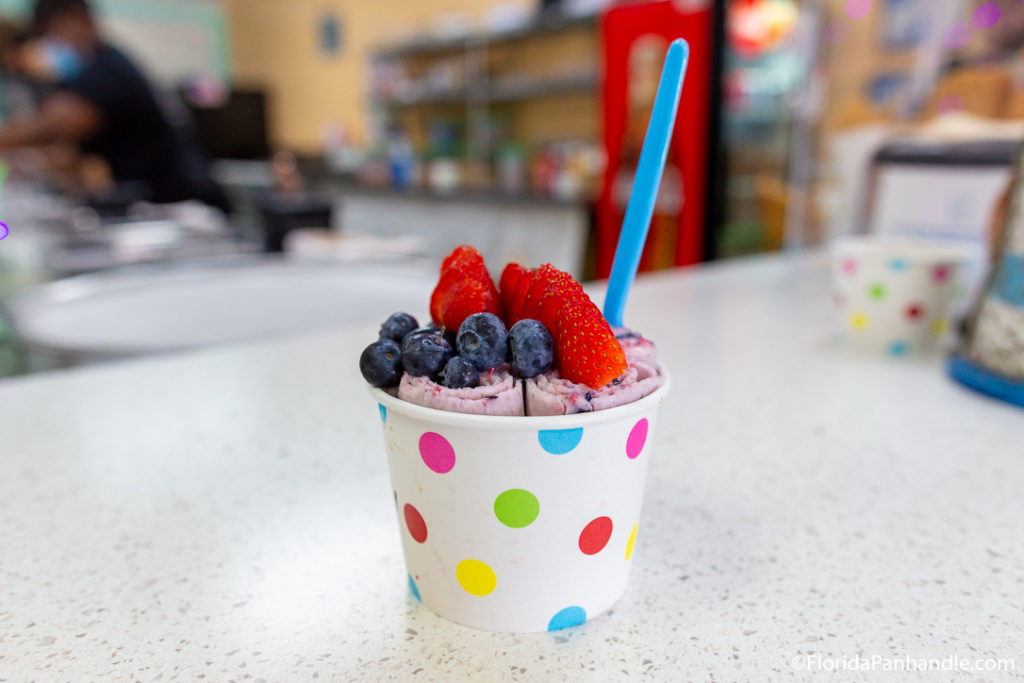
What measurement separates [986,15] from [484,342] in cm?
195

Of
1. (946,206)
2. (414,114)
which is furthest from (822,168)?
(414,114)

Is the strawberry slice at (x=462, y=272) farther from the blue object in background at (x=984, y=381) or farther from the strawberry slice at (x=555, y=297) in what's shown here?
the blue object in background at (x=984, y=381)

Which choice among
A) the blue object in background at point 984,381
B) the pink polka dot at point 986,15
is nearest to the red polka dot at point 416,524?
the blue object in background at point 984,381

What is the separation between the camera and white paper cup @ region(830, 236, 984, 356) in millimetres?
819

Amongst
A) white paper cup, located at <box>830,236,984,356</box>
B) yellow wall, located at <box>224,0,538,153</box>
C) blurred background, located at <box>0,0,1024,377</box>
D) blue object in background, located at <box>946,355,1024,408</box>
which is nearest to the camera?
blue object in background, located at <box>946,355,1024,408</box>

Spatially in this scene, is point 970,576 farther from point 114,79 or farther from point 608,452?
point 114,79

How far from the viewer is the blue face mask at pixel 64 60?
2432 millimetres

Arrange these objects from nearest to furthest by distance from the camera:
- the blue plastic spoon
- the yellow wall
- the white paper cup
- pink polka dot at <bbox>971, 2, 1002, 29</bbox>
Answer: the blue plastic spoon
the white paper cup
pink polka dot at <bbox>971, 2, 1002, 29</bbox>
the yellow wall

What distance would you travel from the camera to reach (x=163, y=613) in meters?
0.38

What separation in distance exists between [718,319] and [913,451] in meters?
0.47

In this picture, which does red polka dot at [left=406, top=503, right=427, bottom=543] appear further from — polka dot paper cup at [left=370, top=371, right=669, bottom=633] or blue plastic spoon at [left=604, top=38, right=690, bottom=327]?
blue plastic spoon at [left=604, top=38, right=690, bottom=327]

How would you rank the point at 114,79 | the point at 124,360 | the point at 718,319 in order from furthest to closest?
the point at 114,79 → the point at 718,319 → the point at 124,360

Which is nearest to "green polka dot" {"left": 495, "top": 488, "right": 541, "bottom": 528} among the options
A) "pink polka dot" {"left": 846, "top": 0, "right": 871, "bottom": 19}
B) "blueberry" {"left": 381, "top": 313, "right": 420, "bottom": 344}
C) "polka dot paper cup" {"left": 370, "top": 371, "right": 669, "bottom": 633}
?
"polka dot paper cup" {"left": 370, "top": 371, "right": 669, "bottom": 633}

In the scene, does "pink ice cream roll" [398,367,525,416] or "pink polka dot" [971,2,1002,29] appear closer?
"pink ice cream roll" [398,367,525,416]
